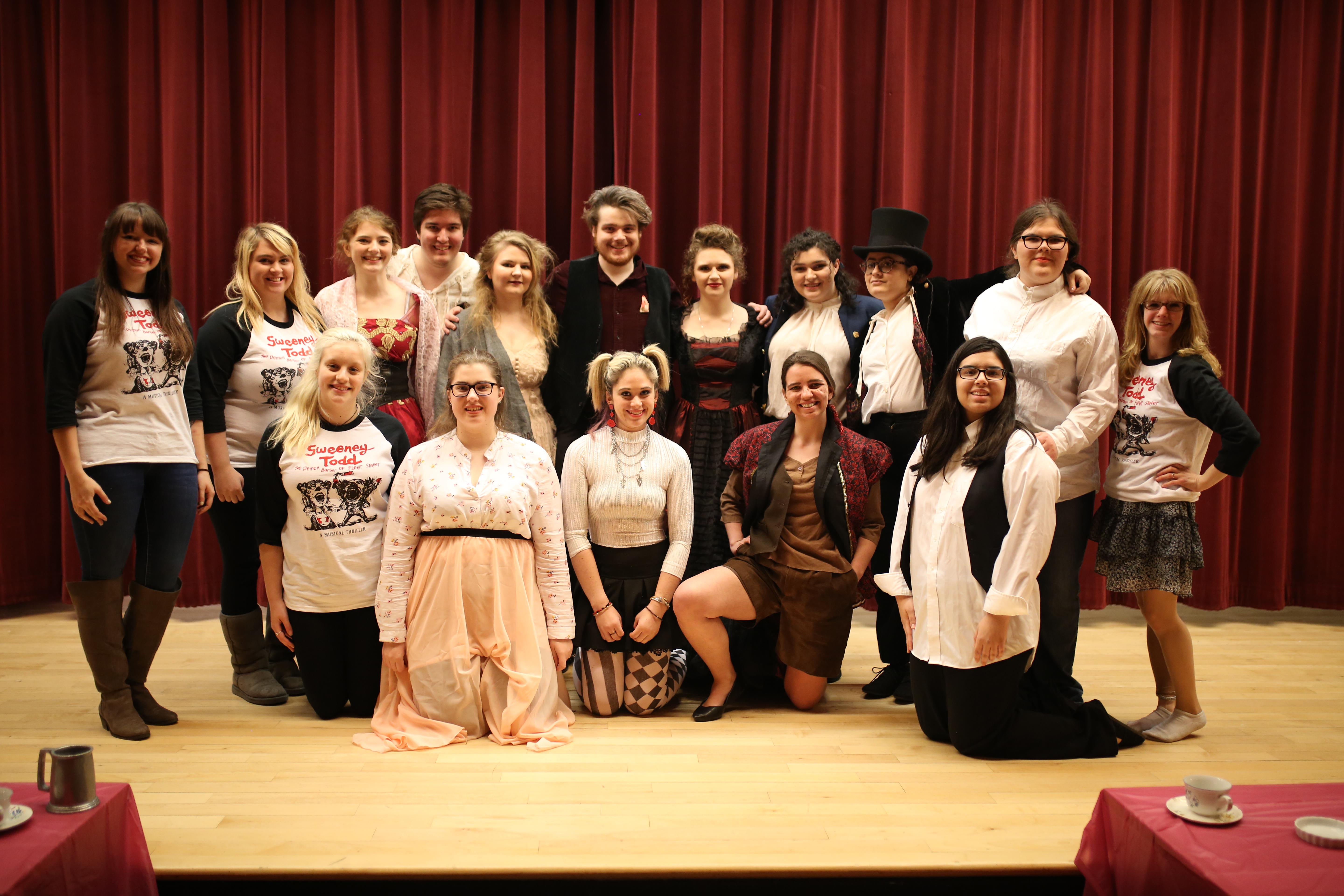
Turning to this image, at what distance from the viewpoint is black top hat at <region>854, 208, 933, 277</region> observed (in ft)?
10.2

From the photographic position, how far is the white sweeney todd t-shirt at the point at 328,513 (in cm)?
280

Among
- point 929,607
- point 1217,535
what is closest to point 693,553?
point 929,607

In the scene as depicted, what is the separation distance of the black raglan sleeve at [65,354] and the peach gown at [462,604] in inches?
35.5

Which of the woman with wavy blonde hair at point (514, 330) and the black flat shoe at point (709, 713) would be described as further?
the woman with wavy blonde hair at point (514, 330)

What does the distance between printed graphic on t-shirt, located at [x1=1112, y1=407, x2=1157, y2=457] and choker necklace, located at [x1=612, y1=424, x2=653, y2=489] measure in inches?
57.2

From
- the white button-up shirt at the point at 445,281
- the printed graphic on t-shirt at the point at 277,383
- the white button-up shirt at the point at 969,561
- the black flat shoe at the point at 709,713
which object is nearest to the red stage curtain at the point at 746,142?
the white button-up shirt at the point at 445,281

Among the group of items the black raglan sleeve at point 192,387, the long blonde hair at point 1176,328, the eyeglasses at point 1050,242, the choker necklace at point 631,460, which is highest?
the eyeglasses at point 1050,242

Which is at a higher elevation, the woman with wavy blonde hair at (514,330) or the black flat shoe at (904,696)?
the woman with wavy blonde hair at (514,330)

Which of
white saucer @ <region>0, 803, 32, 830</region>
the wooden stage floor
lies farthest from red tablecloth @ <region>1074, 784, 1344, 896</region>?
white saucer @ <region>0, 803, 32, 830</region>

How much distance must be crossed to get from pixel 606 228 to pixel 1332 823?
257cm

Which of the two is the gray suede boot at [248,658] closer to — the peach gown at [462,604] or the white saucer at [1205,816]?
the peach gown at [462,604]

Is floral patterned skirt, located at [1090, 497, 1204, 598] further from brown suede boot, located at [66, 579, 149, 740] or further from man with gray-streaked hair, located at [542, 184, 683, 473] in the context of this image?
brown suede boot, located at [66, 579, 149, 740]

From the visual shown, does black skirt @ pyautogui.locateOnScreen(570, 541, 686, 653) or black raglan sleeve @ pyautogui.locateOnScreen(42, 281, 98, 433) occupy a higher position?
black raglan sleeve @ pyautogui.locateOnScreen(42, 281, 98, 433)

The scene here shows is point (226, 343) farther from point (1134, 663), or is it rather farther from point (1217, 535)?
point (1217, 535)
